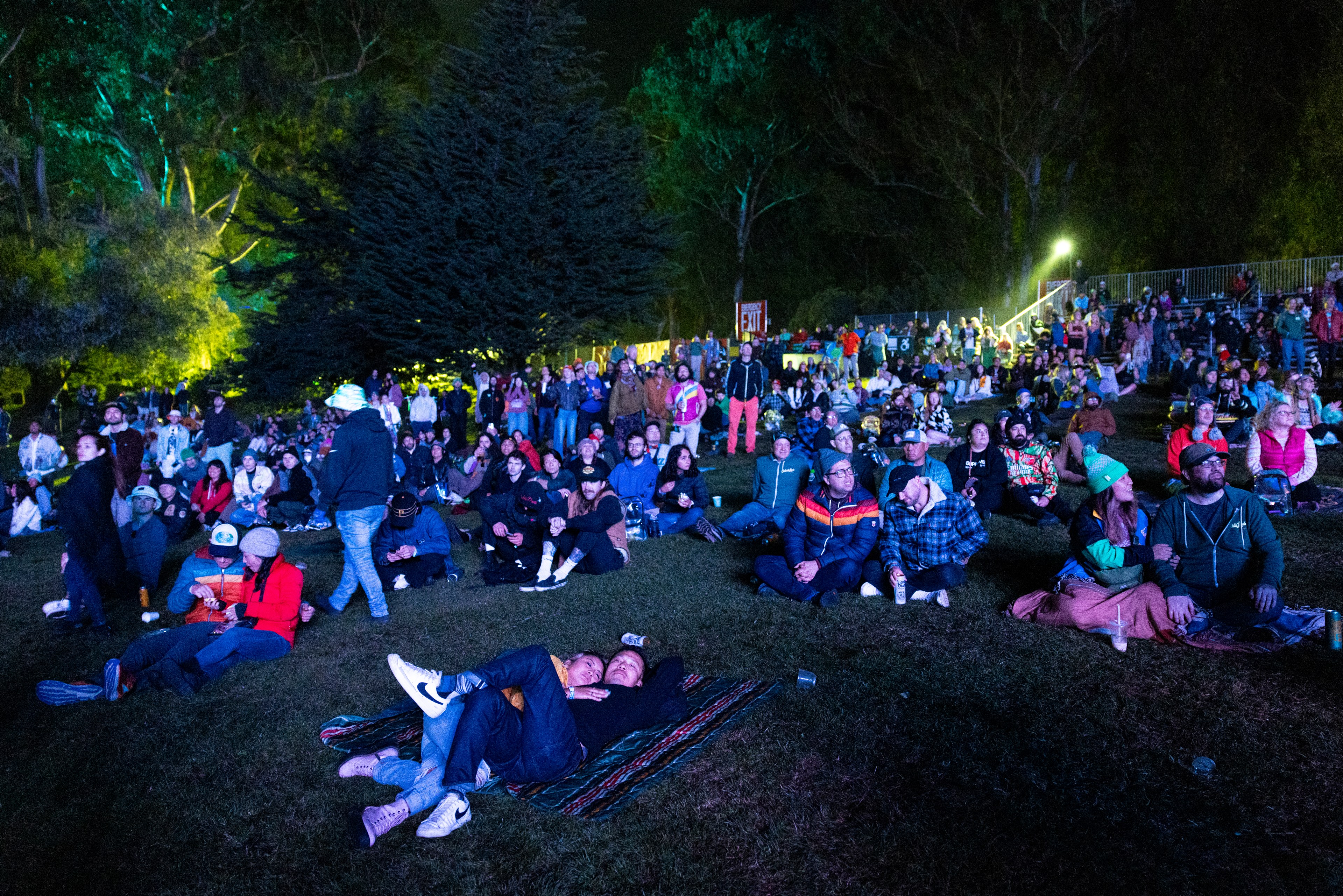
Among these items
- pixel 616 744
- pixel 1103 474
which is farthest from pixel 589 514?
pixel 1103 474

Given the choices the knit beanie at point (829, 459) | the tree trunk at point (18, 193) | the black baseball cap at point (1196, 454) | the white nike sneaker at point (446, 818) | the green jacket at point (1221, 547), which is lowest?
the white nike sneaker at point (446, 818)

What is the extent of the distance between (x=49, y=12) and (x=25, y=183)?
5591mm

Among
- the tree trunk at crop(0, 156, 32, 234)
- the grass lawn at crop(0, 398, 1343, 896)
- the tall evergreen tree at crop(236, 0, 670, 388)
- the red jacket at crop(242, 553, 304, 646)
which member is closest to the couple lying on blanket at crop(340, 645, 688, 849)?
the grass lawn at crop(0, 398, 1343, 896)

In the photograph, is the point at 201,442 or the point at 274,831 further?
the point at 201,442

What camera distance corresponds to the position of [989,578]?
24.0ft

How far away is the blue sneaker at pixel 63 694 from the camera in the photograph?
18.5 feet

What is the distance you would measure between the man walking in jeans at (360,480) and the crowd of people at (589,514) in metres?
0.02

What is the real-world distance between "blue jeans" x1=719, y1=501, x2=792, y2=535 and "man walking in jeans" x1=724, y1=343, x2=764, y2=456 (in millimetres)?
5203

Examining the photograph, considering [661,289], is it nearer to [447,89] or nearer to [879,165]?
[447,89]

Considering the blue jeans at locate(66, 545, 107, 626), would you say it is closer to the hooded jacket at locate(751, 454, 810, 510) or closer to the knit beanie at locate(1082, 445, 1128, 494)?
the hooded jacket at locate(751, 454, 810, 510)

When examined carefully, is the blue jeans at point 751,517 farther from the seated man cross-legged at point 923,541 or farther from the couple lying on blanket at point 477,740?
the couple lying on blanket at point 477,740

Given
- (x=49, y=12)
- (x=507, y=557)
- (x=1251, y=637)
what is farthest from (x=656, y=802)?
(x=49, y=12)

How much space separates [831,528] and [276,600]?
4190mm

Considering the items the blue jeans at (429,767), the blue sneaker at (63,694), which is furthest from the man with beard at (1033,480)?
the blue sneaker at (63,694)
